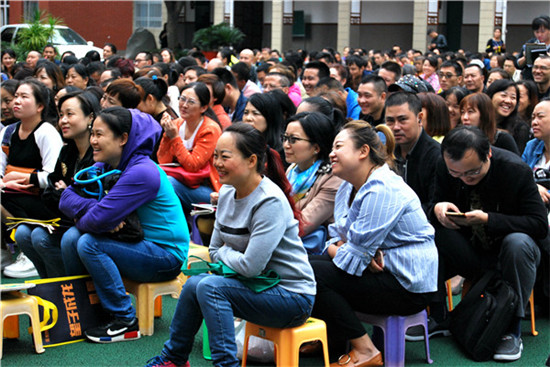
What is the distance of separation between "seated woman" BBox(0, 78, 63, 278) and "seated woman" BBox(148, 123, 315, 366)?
6.86ft

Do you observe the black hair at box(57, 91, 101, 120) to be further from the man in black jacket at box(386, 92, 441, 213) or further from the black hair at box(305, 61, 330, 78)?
the black hair at box(305, 61, 330, 78)

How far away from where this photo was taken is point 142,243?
13.6ft

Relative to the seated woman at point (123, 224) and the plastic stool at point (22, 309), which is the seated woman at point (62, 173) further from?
the plastic stool at point (22, 309)


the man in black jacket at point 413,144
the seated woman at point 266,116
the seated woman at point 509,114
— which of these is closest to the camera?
the man in black jacket at point 413,144

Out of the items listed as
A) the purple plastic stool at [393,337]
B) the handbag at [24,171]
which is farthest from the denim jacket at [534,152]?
the handbag at [24,171]

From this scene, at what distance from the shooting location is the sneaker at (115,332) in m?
4.09

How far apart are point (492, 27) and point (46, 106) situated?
22.0 meters

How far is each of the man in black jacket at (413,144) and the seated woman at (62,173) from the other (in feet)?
6.13

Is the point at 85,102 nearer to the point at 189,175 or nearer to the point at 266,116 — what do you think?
the point at 189,175

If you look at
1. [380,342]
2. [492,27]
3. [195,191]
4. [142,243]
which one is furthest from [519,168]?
[492,27]

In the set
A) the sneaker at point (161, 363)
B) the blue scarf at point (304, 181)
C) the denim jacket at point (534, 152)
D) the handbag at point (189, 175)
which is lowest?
the sneaker at point (161, 363)

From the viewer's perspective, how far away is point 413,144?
4598mm

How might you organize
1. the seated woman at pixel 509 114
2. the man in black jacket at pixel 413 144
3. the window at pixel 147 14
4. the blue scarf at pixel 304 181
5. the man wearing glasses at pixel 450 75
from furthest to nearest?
the window at pixel 147 14 → the man wearing glasses at pixel 450 75 → the seated woman at pixel 509 114 → the man in black jacket at pixel 413 144 → the blue scarf at pixel 304 181

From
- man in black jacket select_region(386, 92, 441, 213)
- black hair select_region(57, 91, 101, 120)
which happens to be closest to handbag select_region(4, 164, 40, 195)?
black hair select_region(57, 91, 101, 120)
